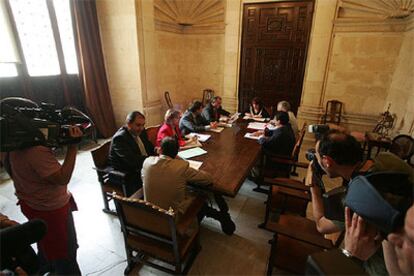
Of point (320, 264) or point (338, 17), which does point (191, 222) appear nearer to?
point (320, 264)

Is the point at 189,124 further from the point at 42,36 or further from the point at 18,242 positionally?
the point at 42,36

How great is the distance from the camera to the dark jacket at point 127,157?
7.07 feet

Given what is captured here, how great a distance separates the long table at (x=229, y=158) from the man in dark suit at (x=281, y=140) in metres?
0.14

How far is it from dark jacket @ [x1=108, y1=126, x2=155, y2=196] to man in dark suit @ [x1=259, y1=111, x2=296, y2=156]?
1536mm

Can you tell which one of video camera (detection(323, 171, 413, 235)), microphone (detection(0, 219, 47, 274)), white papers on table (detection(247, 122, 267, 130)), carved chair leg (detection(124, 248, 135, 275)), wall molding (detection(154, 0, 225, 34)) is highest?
wall molding (detection(154, 0, 225, 34))

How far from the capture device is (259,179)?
2945 millimetres

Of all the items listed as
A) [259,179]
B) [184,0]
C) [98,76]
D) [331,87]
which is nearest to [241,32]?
[184,0]

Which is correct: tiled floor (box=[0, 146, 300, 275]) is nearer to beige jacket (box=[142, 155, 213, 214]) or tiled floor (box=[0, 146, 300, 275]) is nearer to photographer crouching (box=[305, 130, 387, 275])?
beige jacket (box=[142, 155, 213, 214])

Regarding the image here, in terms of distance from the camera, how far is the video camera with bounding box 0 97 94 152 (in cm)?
106

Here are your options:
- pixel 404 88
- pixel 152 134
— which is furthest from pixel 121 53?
pixel 404 88

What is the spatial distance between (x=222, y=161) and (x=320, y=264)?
68.2 inches

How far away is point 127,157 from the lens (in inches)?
84.4

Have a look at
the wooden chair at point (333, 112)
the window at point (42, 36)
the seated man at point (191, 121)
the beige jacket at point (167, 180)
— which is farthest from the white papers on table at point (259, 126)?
the window at point (42, 36)

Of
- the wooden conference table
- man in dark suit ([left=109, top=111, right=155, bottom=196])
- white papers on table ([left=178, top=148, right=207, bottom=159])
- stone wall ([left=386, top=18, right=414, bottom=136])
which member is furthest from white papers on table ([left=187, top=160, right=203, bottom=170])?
stone wall ([left=386, top=18, right=414, bottom=136])
